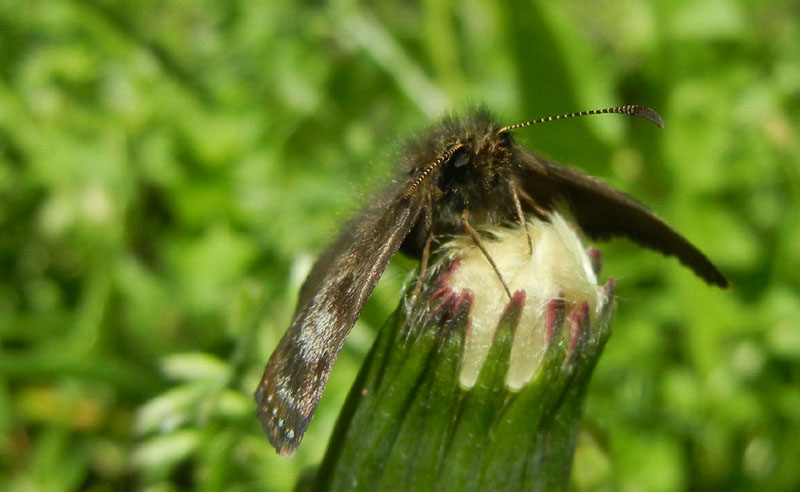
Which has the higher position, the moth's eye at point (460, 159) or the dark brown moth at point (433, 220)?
the moth's eye at point (460, 159)

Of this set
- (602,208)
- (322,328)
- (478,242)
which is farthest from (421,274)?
(602,208)

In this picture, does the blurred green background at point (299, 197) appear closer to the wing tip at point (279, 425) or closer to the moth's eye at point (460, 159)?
the moth's eye at point (460, 159)

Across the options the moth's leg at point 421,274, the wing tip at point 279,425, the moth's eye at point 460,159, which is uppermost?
the moth's eye at point 460,159

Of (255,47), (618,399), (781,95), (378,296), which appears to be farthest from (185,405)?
(781,95)

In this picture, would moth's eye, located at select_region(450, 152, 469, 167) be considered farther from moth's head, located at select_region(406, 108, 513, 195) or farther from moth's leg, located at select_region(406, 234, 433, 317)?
moth's leg, located at select_region(406, 234, 433, 317)

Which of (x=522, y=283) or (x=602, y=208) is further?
(x=602, y=208)

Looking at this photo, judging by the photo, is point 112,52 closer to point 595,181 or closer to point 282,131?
point 282,131

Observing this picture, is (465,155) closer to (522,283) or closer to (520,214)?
(520,214)

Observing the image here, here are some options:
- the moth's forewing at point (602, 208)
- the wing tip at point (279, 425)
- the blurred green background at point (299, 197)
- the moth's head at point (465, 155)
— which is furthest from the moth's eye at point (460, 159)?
the blurred green background at point (299, 197)
